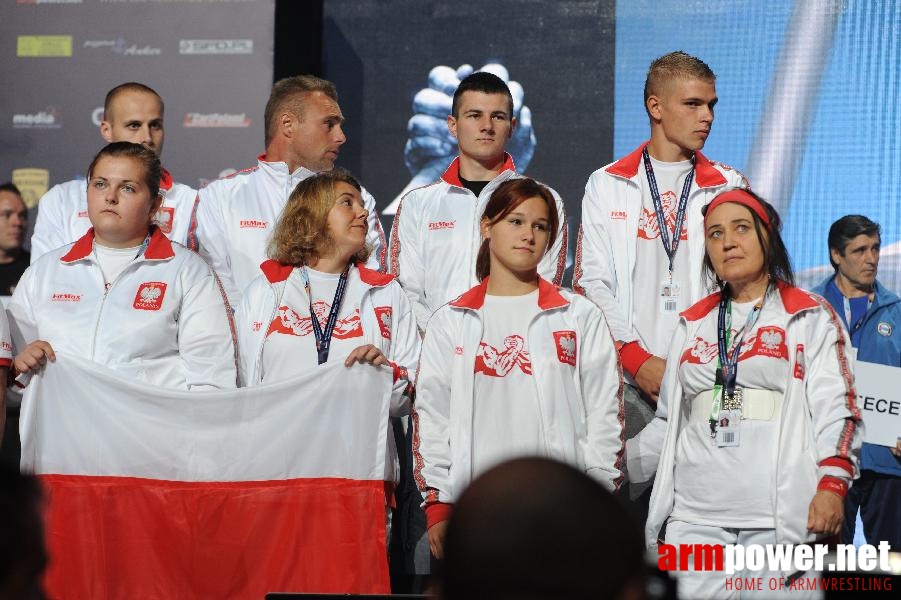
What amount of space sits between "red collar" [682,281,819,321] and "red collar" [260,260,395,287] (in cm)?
126

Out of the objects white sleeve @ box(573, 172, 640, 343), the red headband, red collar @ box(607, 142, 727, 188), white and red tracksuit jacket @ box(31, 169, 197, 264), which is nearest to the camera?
the red headband

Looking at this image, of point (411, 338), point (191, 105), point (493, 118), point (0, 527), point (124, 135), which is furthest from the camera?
point (191, 105)

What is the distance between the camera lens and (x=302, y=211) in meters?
4.83

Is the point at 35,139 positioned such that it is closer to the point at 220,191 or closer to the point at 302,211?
the point at 220,191

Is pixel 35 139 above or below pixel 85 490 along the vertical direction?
above

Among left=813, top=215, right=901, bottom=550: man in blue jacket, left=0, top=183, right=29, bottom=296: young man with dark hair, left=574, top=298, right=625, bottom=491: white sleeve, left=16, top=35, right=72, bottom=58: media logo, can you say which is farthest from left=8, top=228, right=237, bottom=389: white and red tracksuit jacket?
left=16, top=35, right=72, bottom=58: media logo

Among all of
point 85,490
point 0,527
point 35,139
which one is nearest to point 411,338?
point 85,490

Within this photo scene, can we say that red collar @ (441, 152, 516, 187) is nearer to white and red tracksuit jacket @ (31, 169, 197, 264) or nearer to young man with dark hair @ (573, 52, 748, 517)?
young man with dark hair @ (573, 52, 748, 517)

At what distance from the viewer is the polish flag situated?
4145mm

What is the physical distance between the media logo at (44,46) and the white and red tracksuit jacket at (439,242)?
11.6 feet

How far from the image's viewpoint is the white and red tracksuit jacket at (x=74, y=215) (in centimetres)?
555

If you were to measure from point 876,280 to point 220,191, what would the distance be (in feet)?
12.5

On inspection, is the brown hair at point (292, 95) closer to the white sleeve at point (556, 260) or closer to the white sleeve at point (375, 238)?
the white sleeve at point (375, 238)

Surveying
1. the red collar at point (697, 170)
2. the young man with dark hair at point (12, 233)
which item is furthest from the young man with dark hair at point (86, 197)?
the red collar at point (697, 170)
